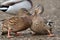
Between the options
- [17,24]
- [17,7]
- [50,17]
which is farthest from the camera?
[17,7]

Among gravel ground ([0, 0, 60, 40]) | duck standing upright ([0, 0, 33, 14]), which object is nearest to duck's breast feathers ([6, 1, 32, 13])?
duck standing upright ([0, 0, 33, 14])

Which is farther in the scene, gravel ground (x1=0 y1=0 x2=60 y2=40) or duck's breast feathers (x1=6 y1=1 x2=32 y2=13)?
duck's breast feathers (x1=6 y1=1 x2=32 y2=13)

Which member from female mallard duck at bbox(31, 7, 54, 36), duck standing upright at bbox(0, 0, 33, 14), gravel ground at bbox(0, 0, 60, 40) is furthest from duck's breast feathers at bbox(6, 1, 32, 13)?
female mallard duck at bbox(31, 7, 54, 36)

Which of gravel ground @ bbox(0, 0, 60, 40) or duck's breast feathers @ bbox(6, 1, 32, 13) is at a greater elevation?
duck's breast feathers @ bbox(6, 1, 32, 13)

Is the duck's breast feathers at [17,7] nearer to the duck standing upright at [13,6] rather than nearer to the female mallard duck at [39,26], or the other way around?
the duck standing upright at [13,6]

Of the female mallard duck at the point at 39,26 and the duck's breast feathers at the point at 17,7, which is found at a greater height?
the duck's breast feathers at the point at 17,7

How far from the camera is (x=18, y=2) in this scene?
37.1ft

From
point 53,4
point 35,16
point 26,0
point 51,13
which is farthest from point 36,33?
point 26,0

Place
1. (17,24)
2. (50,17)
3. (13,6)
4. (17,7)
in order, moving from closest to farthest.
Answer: (17,24) → (50,17) → (17,7) → (13,6)

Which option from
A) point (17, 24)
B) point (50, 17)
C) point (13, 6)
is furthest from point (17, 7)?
point (17, 24)

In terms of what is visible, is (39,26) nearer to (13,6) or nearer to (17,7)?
(17,7)

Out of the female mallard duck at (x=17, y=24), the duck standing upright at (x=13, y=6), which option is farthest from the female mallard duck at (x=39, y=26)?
the duck standing upright at (x=13, y=6)

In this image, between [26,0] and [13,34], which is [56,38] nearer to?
[13,34]

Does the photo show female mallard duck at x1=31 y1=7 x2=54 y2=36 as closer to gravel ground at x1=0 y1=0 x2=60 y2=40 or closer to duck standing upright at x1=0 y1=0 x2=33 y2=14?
gravel ground at x1=0 y1=0 x2=60 y2=40
